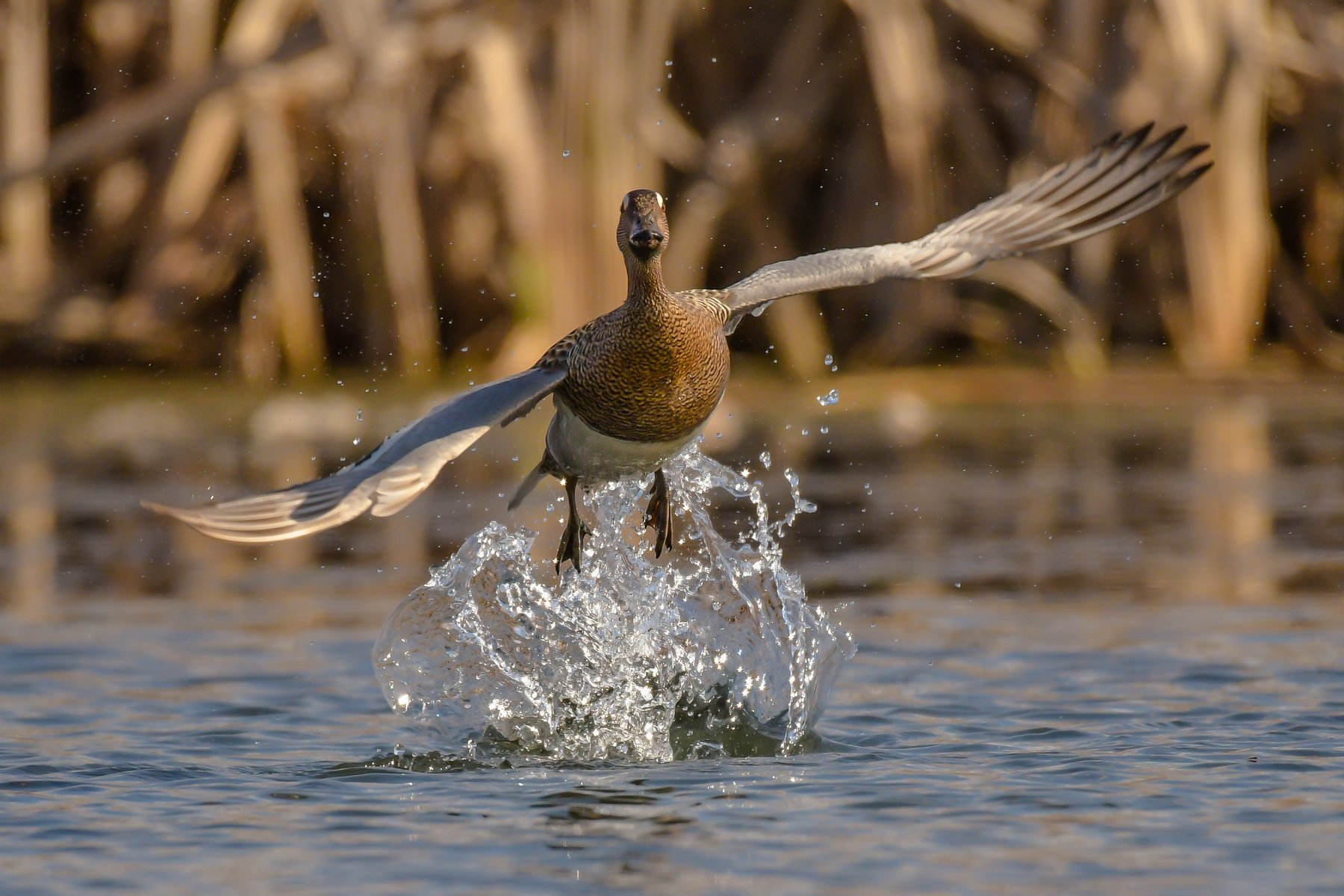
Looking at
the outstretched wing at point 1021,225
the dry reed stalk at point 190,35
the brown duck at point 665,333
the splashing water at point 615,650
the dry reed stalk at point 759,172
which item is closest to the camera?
the brown duck at point 665,333

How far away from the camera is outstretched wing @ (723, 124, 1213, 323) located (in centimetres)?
622

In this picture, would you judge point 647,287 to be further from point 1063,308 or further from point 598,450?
point 1063,308

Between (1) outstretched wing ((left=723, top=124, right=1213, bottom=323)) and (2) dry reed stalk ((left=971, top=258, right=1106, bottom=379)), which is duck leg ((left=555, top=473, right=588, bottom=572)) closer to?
(1) outstretched wing ((left=723, top=124, right=1213, bottom=323))

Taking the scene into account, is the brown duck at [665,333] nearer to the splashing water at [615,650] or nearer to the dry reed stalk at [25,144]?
the splashing water at [615,650]

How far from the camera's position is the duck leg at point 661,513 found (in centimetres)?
673

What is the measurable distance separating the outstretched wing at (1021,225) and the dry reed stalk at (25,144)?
7.91m

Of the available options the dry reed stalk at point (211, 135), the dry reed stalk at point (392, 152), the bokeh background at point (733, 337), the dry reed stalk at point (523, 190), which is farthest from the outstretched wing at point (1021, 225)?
the dry reed stalk at point (211, 135)

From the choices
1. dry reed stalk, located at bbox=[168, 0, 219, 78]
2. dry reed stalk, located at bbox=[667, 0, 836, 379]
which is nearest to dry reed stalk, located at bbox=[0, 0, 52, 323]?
dry reed stalk, located at bbox=[168, 0, 219, 78]

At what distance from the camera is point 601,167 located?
41.4 feet

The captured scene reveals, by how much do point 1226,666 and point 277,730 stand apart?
2999 mm

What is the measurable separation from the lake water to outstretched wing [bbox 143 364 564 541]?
75 centimetres

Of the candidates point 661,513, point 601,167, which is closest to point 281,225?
point 601,167

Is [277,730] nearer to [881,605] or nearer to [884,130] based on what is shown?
[881,605]

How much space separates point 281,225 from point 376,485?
26.9 ft
